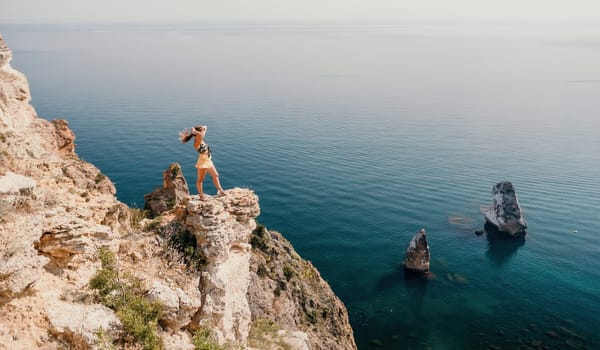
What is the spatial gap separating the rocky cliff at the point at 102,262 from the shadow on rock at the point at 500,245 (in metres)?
51.6

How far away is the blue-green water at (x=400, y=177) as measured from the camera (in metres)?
54.4

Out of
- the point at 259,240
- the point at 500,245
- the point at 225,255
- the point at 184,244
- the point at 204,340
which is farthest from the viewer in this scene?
the point at 500,245

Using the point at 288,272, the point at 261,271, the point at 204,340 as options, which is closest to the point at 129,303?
the point at 204,340

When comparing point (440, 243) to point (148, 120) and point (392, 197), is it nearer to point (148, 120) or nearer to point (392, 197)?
point (392, 197)

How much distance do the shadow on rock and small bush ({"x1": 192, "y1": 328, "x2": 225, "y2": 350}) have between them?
198 ft

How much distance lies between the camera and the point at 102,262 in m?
17.0

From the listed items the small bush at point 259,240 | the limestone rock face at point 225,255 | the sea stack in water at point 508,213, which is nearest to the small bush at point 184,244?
the limestone rock face at point 225,255

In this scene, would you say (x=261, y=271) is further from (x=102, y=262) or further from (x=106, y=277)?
(x=106, y=277)

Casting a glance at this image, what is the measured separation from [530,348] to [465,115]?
363 feet

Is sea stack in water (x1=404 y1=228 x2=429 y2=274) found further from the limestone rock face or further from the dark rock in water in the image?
the limestone rock face

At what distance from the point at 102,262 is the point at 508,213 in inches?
2904

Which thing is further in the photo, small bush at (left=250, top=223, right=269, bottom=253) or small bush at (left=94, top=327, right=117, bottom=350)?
small bush at (left=250, top=223, right=269, bottom=253)

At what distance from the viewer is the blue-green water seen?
54375mm

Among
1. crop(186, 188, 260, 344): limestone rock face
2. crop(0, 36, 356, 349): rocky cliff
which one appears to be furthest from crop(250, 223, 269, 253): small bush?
crop(186, 188, 260, 344): limestone rock face
